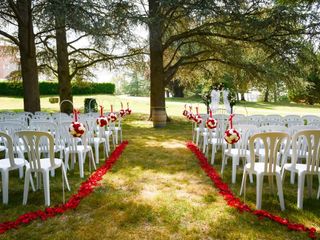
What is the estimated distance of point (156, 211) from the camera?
3.76m

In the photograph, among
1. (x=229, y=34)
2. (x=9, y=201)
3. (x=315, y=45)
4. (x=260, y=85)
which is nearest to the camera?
(x=9, y=201)

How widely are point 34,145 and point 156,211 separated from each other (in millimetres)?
1867

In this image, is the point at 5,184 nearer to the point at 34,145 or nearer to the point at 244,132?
the point at 34,145

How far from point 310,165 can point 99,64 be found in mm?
12350

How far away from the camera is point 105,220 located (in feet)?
11.6

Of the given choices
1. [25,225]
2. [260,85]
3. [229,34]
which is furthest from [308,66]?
[25,225]

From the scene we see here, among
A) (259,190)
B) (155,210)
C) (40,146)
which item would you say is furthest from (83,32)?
(259,190)

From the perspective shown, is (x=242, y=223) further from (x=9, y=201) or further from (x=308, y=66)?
(x=308, y=66)

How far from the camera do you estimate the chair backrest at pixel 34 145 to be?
149 inches

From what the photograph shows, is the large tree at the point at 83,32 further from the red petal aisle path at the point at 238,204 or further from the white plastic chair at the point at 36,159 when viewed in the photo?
the red petal aisle path at the point at 238,204

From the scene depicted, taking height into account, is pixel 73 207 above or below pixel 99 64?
below

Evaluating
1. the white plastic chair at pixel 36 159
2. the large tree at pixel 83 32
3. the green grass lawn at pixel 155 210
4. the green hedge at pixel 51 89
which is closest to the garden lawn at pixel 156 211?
the green grass lawn at pixel 155 210

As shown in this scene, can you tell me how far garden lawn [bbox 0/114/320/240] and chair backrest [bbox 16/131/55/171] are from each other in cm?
55

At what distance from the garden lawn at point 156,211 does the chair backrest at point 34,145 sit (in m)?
0.55
